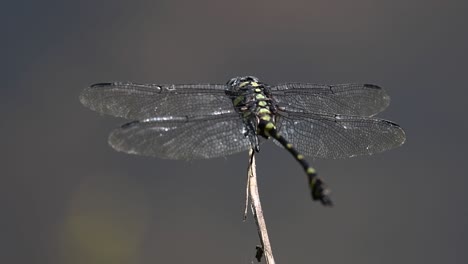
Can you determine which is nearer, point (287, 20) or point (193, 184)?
point (193, 184)

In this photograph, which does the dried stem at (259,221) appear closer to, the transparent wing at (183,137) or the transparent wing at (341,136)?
the transparent wing at (183,137)

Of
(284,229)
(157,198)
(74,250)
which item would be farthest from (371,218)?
(74,250)

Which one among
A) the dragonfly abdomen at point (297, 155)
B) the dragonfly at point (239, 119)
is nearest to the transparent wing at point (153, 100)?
the dragonfly at point (239, 119)

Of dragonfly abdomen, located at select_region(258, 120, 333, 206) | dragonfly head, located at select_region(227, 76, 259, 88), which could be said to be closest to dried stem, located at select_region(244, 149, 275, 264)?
dragonfly abdomen, located at select_region(258, 120, 333, 206)

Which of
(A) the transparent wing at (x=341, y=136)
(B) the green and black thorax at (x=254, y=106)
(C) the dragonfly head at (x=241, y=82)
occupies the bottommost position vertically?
(A) the transparent wing at (x=341, y=136)

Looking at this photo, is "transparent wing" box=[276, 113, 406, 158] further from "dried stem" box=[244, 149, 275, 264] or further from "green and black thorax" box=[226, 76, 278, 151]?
"dried stem" box=[244, 149, 275, 264]

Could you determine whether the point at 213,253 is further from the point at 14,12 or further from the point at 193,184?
the point at 14,12

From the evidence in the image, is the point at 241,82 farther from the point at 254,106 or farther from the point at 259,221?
the point at 259,221
